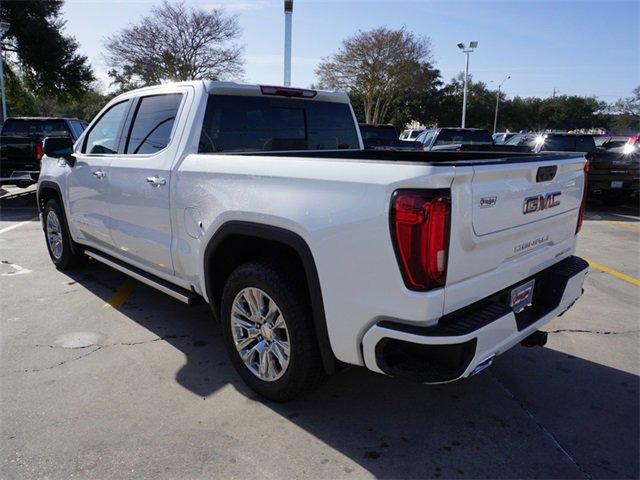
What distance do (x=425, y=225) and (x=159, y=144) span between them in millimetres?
2440

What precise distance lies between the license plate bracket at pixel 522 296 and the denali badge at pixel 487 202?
0.60 meters

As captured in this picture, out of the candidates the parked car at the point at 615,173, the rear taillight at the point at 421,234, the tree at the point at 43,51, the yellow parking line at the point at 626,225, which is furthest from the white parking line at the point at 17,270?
the tree at the point at 43,51

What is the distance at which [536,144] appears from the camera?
42.9 feet

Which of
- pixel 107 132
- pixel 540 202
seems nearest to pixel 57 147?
pixel 107 132

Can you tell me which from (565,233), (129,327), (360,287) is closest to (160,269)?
(129,327)

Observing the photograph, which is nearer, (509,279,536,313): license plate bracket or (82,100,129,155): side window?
(509,279,536,313): license plate bracket

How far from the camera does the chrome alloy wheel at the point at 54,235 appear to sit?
19.0ft

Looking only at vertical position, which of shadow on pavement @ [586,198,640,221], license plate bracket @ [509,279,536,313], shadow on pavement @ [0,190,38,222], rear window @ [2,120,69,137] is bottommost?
shadow on pavement @ [586,198,640,221]

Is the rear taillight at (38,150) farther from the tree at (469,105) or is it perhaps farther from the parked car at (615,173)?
the tree at (469,105)

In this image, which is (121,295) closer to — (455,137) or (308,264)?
(308,264)

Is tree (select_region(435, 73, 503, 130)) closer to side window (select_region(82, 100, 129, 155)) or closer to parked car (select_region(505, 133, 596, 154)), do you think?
parked car (select_region(505, 133, 596, 154))

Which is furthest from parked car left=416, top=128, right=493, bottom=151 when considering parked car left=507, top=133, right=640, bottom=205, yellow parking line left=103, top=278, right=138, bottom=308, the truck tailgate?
the truck tailgate

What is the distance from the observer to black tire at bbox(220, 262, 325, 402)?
2.78 meters

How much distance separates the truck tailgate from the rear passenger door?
2.15 metres
